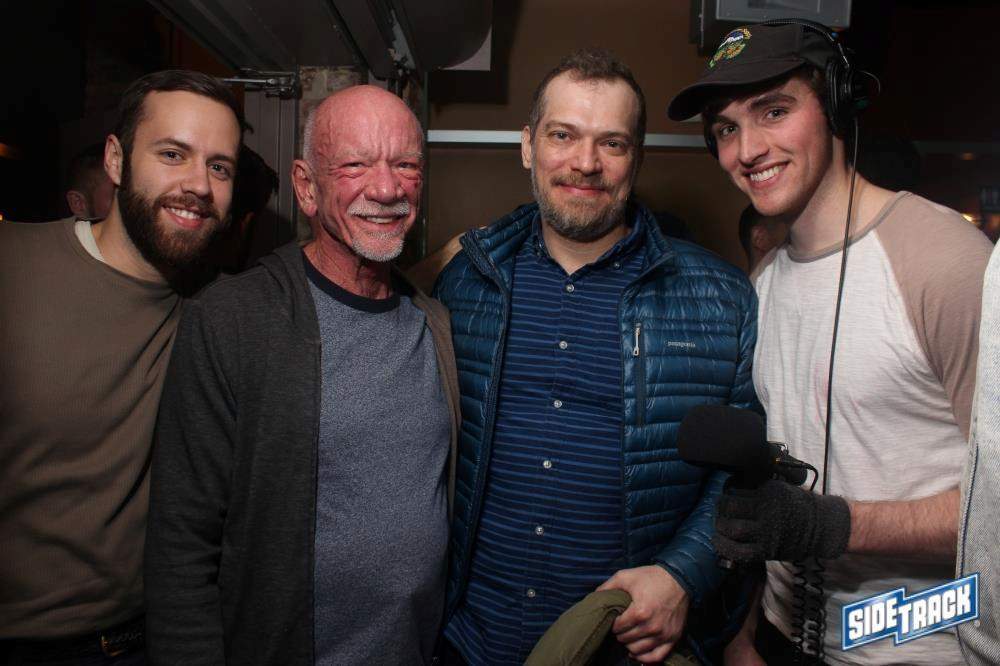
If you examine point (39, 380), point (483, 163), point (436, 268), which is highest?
point (483, 163)

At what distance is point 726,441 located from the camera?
1.05 meters

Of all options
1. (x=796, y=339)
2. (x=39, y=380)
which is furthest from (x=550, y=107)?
(x=39, y=380)

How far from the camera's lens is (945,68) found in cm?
377

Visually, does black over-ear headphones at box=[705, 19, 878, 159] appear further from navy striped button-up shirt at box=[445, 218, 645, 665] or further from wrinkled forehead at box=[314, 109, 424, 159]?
wrinkled forehead at box=[314, 109, 424, 159]

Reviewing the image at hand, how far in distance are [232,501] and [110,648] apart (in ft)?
1.65

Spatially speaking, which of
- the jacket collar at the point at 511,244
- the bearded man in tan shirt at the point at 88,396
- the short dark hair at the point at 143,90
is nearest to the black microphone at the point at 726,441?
the jacket collar at the point at 511,244

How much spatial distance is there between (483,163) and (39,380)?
2.75 m

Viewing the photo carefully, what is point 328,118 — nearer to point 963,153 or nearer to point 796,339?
point 796,339

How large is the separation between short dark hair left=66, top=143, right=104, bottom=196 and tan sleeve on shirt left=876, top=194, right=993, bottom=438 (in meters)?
2.44

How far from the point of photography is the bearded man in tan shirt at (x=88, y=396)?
140 centimetres

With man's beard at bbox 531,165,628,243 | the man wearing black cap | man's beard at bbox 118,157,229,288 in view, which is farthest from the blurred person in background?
the man wearing black cap

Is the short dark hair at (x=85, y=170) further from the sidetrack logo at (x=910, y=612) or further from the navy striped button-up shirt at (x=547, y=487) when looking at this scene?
the sidetrack logo at (x=910, y=612)

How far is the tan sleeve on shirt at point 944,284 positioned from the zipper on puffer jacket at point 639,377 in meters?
0.60

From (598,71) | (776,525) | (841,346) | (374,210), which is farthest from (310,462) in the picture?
(598,71)
